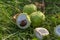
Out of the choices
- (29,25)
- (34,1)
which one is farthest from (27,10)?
(34,1)

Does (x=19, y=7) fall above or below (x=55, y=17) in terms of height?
above

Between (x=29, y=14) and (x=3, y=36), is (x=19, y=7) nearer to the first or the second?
(x=29, y=14)

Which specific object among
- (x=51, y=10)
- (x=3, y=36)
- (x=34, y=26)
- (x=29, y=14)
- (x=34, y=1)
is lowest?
(x=3, y=36)

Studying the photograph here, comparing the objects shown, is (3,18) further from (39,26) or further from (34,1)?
(34,1)

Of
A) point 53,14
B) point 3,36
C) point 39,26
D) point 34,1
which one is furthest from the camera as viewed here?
point 34,1

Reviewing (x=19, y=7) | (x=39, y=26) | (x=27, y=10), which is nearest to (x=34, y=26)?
(x=39, y=26)

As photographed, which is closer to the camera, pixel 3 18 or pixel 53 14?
pixel 3 18

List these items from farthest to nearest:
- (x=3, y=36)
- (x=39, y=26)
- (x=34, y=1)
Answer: (x=34, y=1) < (x=39, y=26) < (x=3, y=36)
